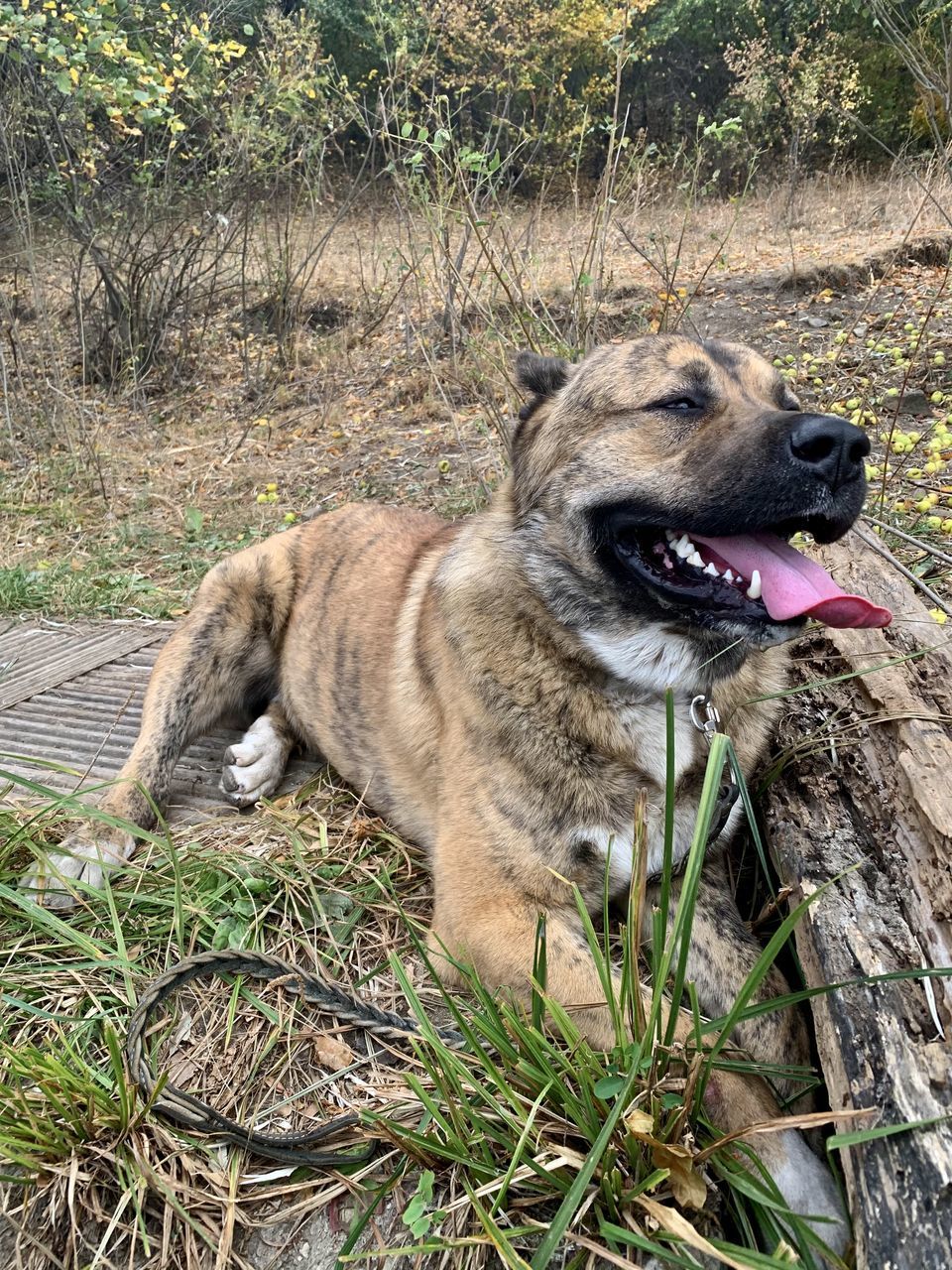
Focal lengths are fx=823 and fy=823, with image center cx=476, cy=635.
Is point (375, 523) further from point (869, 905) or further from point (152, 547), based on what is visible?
point (152, 547)

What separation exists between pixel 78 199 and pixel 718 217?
8.35 metres

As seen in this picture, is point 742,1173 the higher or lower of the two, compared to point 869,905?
lower

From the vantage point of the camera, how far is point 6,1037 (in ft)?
6.19

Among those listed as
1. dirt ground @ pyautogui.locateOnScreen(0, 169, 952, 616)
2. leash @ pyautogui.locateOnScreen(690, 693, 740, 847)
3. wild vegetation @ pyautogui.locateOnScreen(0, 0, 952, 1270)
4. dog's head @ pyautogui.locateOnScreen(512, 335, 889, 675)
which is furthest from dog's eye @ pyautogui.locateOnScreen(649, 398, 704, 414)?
dirt ground @ pyautogui.locateOnScreen(0, 169, 952, 616)

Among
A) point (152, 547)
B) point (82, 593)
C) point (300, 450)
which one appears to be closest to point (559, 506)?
point (82, 593)

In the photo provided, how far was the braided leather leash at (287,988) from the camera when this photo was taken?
1589mm

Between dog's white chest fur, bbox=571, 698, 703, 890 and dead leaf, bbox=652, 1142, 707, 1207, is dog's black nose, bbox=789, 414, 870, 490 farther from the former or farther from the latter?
dead leaf, bbox=652, 1142, 707, 1207

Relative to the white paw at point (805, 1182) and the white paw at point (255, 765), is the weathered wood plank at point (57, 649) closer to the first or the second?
the white paw at point (255, 765)

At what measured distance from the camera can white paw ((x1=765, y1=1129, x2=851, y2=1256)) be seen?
4.71 ft

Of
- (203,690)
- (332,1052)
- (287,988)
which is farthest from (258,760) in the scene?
(332,1052)

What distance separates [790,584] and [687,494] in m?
0.32

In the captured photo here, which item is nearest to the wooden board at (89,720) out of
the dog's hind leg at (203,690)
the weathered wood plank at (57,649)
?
the weathered wood plank at (57,649)

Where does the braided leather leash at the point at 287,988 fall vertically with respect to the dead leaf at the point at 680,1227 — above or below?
below

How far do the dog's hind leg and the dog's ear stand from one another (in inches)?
54.4
